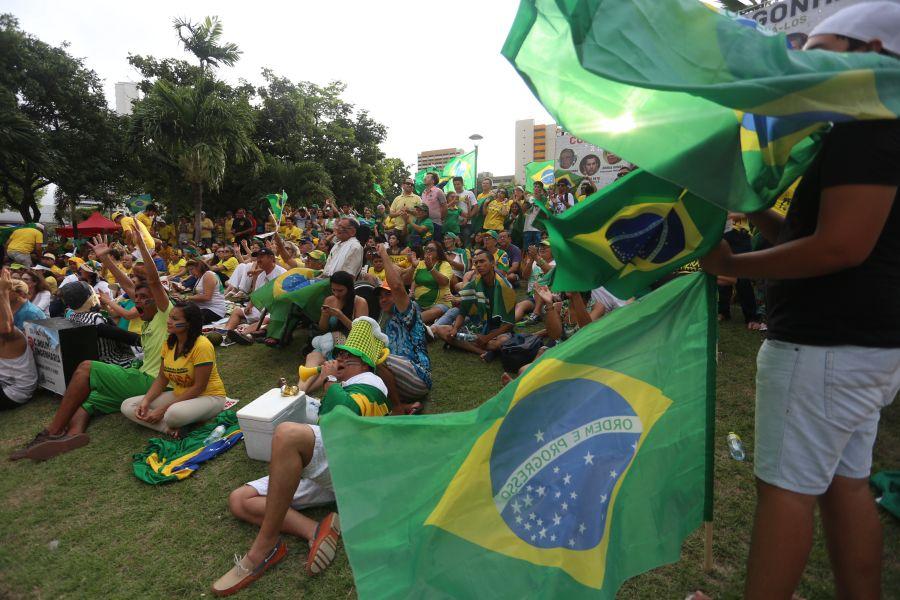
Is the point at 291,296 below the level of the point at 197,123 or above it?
below

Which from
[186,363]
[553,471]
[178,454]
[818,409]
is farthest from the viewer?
[186,363]

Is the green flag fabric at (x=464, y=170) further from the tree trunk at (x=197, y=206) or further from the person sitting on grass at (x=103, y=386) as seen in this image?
the tree trunk at (x=197, y=206)

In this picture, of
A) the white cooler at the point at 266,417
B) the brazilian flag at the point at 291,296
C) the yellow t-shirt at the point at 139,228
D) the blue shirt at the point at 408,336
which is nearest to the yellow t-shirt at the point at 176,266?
the brazilian flag at the point at 291,296

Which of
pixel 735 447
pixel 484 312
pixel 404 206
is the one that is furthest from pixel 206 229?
pixel 735 447

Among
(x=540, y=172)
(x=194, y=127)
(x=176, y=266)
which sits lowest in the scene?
(x=176, y=266)

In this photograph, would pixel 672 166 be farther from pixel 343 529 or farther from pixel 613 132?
pixel 343 529

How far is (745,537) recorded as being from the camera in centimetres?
268

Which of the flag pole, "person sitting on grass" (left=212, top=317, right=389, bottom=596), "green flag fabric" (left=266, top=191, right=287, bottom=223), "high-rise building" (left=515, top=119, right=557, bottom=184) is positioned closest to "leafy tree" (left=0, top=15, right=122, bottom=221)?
"green flag fabric" (left=266, top=191, right=287, bottom=223)

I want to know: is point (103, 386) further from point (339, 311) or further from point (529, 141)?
point (529, 141)

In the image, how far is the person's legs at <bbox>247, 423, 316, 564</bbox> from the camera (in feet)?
9.32

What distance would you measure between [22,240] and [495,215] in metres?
10.5

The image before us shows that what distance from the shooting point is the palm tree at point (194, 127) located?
60.5ft

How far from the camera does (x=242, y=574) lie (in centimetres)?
271

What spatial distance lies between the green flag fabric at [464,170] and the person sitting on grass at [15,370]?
10.5 m
